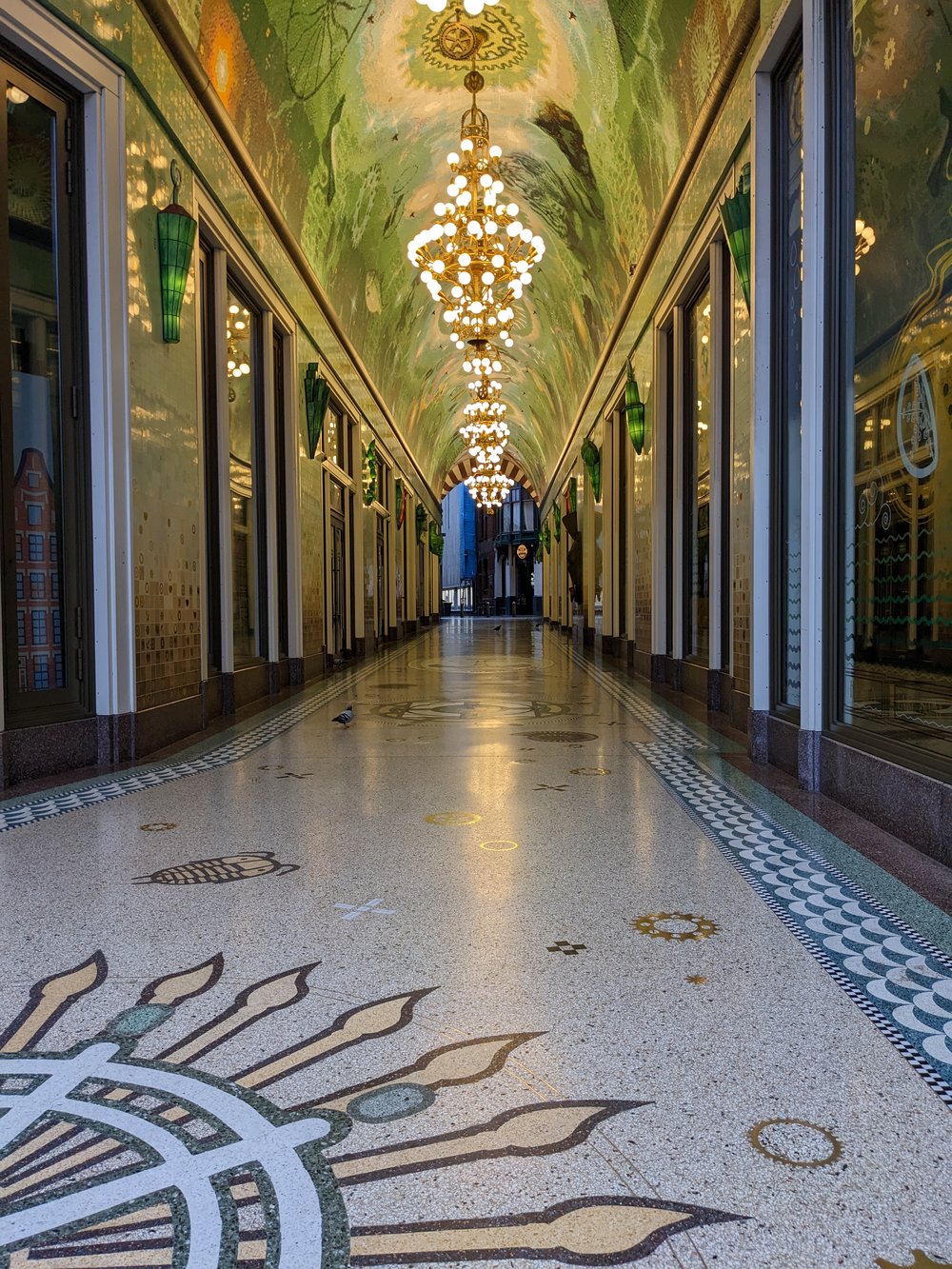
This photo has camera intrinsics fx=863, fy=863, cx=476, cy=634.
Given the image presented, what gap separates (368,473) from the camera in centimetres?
1489

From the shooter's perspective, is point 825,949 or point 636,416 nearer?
point 825,949

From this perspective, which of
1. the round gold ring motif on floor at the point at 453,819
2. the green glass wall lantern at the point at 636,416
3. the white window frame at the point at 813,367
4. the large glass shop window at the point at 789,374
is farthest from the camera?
the green glass wall lantern at the point at 636,416

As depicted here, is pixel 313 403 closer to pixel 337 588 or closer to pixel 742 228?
pixel 337 588

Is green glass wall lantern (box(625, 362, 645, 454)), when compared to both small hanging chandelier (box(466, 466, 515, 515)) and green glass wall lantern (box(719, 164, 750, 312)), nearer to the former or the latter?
green glass wall lantern (box(719, 164, 750, 312))

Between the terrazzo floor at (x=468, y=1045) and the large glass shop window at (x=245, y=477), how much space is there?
4.42 metres

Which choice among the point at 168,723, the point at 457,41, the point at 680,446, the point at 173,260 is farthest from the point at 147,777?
the point at 457,41

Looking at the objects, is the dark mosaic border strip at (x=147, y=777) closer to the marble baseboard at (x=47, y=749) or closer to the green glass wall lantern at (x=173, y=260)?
the marble baseboard at (x=47, y=749)

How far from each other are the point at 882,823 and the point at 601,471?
1160cm

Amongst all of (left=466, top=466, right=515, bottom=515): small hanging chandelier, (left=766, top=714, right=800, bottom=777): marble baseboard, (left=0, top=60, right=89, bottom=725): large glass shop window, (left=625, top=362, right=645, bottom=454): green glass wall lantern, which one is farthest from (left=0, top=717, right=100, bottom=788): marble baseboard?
(left=466, top=466, right=515, bottom=515): small hanging chandelier

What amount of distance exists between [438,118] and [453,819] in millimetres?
9962

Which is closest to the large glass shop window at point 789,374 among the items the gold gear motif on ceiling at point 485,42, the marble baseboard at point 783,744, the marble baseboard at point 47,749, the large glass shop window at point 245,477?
the marble baseboard at point 783,744

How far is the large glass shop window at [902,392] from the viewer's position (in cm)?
290

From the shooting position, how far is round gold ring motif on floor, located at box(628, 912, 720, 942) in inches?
80.8

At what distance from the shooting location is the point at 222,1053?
58.7 inches
